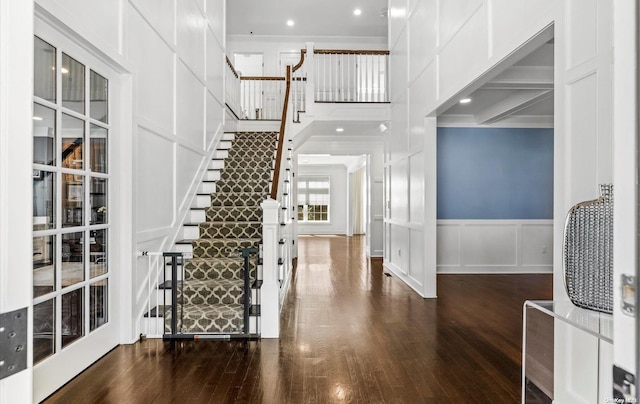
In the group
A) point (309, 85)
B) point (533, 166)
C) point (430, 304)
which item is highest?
point (309, 85)

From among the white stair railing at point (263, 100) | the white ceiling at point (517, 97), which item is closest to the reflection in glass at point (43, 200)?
the white ceiling at point (517, 97)

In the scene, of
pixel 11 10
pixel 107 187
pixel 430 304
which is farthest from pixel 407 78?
pixel 11 10

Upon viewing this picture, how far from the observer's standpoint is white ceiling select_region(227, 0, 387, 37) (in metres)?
7.38

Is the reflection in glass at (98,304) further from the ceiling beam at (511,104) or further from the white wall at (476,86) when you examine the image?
the ceiling beam at (511,104)

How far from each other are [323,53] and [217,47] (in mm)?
1951

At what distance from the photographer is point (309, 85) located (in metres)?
6.53

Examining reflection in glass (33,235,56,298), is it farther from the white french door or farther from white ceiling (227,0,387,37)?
white ceiling (227,0,387,37)

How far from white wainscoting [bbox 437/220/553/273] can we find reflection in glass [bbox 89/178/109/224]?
5.12 metres

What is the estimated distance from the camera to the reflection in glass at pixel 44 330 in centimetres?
221

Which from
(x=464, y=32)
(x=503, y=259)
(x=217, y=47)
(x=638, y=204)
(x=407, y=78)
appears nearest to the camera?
(x=638, y=204)

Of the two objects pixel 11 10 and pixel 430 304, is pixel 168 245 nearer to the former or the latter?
pixel 430 304

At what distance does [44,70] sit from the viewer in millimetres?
2295

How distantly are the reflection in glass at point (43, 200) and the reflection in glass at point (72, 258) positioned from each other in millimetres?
191

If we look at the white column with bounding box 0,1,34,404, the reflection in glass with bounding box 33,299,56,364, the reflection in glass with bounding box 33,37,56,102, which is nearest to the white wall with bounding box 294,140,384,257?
the reflection in glass with bounding box 33,37,56,102
